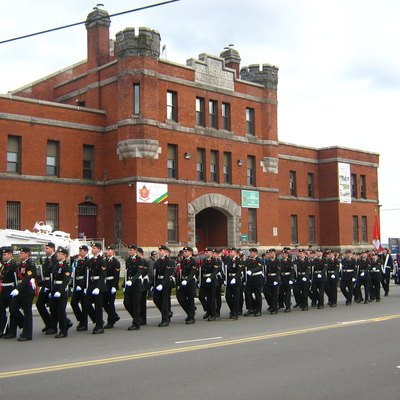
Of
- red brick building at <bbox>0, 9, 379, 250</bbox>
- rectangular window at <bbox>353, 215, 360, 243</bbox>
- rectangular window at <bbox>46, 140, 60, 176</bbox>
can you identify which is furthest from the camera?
rectangular window at <bbox>353, 215, 360, 243</bbox>

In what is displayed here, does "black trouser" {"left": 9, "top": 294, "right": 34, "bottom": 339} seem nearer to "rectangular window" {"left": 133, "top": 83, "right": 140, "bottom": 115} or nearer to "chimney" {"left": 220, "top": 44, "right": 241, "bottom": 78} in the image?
"rectangular window" {"left": 133, "top": 83, "right": 140, "bottom": 115}

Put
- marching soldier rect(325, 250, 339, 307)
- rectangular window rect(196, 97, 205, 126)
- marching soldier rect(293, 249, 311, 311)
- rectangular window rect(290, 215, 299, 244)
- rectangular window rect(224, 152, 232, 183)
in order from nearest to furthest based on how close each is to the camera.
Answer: marching soldier rect(293, 249, 311, 311)
marching soldier rect(325, 250, 339, 307)
rectangular window rect(196, 97, 205, 126)
rectangular window rect(224, 152, 232, 183)
rectangular window rect(290, 215, 299, 244)

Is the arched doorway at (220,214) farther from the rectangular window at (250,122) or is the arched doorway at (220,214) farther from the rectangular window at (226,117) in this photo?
the rectangular window at (250,122)

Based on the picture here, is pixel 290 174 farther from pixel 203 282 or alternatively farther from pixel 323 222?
pixel 203 282

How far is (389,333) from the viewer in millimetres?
12141

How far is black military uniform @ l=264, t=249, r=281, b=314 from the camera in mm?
16797

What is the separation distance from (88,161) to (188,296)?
66.0 ft

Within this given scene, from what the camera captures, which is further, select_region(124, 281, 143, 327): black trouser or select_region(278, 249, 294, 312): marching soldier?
select_region(278, 249, 294, 312): marching soldier

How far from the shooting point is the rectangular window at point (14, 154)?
29994mm

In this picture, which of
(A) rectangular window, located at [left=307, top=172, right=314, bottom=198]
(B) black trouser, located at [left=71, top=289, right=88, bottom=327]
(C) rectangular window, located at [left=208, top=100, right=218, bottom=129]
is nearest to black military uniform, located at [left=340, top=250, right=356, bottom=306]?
(B) black trouser, located at [left=71, top=289, right=88, bottom=327]

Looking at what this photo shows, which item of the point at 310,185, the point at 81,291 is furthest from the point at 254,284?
the point at 310,185

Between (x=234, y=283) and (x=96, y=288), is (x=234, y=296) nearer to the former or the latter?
(x=234, y=283)

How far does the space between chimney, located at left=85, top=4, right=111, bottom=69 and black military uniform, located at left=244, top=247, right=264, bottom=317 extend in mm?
22127

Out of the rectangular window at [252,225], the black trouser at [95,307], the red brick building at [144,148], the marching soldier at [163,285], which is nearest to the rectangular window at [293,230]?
the red brick building at [144,148]
